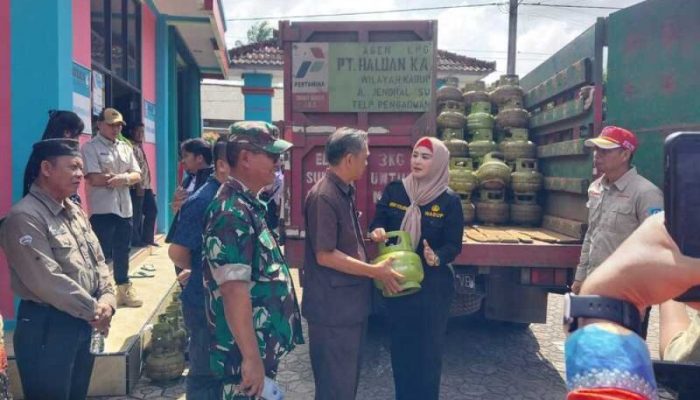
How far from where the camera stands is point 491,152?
4.95 metres

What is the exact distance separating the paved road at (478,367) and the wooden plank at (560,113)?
1.91 meters

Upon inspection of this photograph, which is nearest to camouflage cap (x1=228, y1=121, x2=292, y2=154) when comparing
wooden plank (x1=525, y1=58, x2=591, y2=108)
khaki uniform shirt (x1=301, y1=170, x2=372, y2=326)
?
khaki uniform shirt (x1=301, y1=170, x2=372, y2=326)

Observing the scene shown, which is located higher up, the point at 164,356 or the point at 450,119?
the point at 450,119

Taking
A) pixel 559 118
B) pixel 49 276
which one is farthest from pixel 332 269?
pixel 559 118

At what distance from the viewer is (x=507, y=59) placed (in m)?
16.4

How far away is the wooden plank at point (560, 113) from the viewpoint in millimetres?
3883

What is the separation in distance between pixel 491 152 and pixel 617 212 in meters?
1.78

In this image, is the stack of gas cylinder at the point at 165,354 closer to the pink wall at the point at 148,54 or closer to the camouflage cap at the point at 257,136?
the camouflage cap at the point at 257,136

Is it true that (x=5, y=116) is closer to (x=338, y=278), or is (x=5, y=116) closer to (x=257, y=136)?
(x=257, y=136)

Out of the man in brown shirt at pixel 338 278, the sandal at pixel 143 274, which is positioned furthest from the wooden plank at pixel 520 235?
the sandal at pixel 143 274

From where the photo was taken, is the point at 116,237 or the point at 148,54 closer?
the point at 116,237

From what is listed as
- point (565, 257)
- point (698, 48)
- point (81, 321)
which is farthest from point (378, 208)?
point (698, 48)

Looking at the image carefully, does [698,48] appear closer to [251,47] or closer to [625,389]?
[625,389]

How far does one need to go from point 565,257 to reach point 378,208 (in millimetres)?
1392
